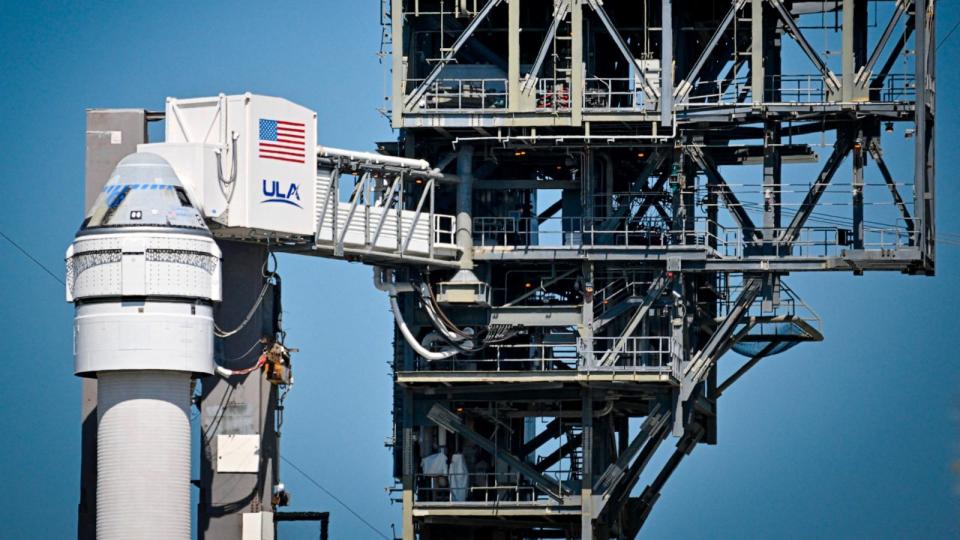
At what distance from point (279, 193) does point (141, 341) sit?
693 centimetres

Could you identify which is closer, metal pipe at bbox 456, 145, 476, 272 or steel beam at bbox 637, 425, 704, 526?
metal pipe at bbox 456, 145, 476, 272

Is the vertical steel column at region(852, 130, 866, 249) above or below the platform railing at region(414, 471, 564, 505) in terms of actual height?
above

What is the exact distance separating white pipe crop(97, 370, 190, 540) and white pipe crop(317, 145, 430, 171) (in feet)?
32.2

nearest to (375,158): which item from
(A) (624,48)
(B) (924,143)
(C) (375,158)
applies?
(C) (375,158)

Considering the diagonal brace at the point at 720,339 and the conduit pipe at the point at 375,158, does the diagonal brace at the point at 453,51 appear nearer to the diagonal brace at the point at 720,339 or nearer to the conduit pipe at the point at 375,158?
the conduit pipe at the point at 375,158

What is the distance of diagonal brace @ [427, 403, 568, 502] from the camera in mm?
100438

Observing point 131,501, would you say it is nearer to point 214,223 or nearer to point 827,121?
point 214,223

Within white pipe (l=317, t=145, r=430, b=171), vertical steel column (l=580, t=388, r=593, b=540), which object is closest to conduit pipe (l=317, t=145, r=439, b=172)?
white pipe (l=317, t=145, r=430, b=171)

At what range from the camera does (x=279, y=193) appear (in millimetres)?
90562

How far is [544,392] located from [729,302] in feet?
21.1

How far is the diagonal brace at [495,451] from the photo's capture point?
330 ft

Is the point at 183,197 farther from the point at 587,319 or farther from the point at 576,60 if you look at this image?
the point at 587,319

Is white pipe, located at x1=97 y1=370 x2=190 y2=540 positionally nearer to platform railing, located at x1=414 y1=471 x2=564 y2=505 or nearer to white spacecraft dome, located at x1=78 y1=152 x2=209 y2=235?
white spacecraft dome, located at x1=78 y1=152 x2=209 y2=235

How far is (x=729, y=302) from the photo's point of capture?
3957 inches
